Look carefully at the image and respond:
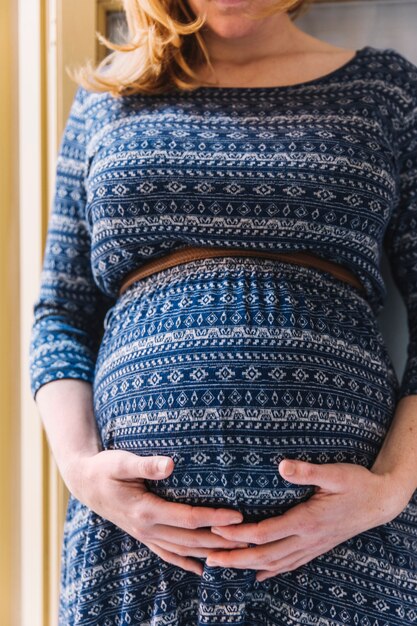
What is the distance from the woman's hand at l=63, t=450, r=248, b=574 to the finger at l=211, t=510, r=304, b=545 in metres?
0.02

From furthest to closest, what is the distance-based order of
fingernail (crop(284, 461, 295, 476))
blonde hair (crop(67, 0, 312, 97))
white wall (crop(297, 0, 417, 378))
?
white wall (crop(297, 0, 417, 378)) → blonde hair (crop(67, 0, 312, 97)) → fingernail (crop(284, 461, 295, 476))

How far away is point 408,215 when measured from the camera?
109 cm

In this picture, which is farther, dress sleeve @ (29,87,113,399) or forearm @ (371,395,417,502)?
dress sleeve @ (29,87,113,399)

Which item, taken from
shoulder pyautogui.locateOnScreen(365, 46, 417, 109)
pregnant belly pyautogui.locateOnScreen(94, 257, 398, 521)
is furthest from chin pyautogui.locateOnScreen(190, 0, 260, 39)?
pregnant belly pyautogui.locateOnScreen(94, 257, 398, 521)

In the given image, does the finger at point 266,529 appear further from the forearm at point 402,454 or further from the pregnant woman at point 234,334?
the forearm at point 402,454

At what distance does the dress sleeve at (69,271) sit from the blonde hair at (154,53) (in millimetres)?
92

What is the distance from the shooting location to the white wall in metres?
1.22

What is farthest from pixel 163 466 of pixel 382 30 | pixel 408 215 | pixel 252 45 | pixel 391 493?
pixel 382 30

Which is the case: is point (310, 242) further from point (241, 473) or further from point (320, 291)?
point (241, 473)

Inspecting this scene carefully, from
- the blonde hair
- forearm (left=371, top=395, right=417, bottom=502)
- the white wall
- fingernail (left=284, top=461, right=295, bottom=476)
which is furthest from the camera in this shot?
the white wall

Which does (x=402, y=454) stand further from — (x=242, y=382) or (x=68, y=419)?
(x=68, y=419)

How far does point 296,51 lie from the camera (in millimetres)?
1118

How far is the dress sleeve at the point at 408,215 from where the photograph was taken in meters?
1.07

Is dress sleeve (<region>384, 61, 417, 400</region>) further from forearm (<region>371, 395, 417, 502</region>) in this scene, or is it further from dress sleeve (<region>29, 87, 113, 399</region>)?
dress sleeve (<region>29, 87, 113, 399</region>)
